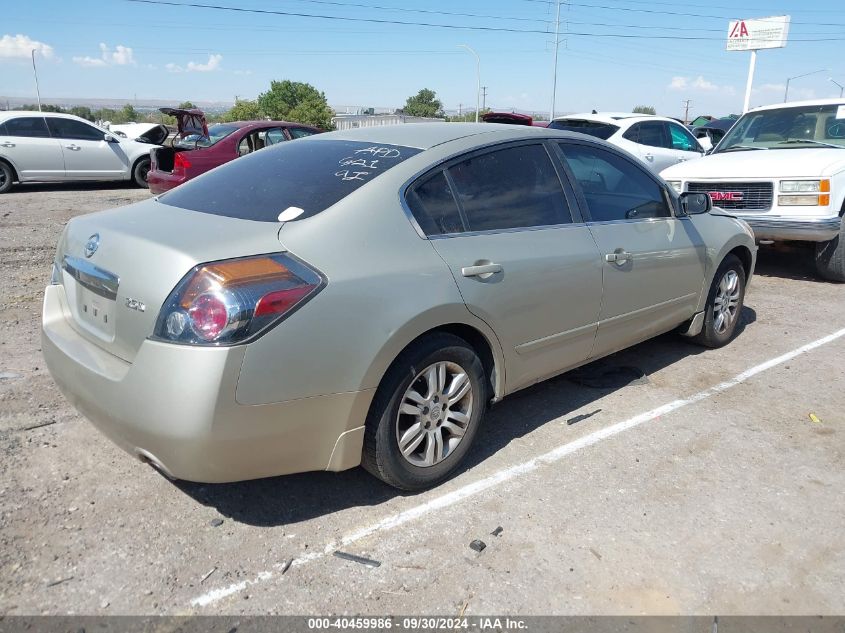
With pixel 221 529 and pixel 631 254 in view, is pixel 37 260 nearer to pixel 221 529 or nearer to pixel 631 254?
pixel 221 529

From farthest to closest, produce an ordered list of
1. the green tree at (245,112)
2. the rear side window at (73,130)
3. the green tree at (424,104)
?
the green tree at (424,104), the green tree at (245,112), the rear side window at (73,130)

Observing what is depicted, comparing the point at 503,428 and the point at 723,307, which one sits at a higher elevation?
the point at 723,307

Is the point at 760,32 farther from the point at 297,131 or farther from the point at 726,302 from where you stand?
the point at 726,302

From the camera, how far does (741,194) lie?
24.3ft

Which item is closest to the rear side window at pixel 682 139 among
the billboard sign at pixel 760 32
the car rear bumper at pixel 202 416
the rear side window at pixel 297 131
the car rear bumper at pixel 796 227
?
the car rear bumper at pixel 796 227

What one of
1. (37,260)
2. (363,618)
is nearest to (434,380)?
(363,618)

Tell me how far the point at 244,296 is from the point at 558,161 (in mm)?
2130

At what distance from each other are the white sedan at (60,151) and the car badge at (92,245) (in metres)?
→ 12.6

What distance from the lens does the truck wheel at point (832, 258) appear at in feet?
24.0

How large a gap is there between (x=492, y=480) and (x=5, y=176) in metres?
13.9

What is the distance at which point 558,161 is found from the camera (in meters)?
3.85

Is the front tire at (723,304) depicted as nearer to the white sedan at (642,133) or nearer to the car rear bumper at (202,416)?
the car rear bumper at (202,416)

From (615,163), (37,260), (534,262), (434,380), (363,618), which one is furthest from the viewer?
(37,260)

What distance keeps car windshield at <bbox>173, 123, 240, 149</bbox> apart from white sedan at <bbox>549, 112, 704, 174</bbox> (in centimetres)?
582
